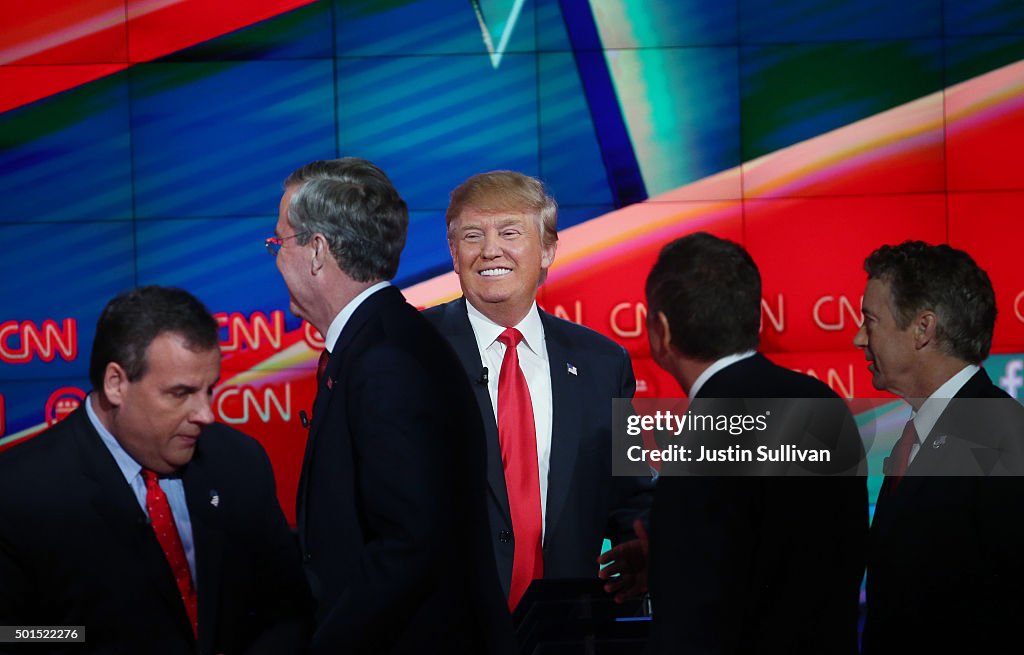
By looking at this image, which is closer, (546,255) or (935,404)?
(935,404)

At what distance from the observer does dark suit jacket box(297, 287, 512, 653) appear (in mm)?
2035

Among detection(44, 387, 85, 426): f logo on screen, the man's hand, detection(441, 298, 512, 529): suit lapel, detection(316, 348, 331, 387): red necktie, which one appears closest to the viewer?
detection(316, 348, 331, 387): red necktie

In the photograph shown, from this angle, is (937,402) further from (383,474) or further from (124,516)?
(124,516)

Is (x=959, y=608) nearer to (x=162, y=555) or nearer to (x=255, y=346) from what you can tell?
(x=162, y=555)

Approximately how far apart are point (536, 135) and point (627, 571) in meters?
3.41

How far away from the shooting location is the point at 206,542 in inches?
80.2

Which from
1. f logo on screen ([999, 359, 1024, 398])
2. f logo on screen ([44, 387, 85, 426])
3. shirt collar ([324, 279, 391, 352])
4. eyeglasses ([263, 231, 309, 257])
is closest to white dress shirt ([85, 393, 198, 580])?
shirt collar ([324, 279, 391, 352])

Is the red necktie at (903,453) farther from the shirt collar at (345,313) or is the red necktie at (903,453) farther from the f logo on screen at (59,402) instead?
the f logo on screen at (59,402)

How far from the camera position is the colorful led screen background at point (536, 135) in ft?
18.0

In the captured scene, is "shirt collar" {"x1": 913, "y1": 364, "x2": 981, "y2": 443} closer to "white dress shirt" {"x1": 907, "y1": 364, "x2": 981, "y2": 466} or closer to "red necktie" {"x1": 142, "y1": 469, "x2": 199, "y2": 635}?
"white dress shirt" {"x1": 907, "y1": 364, "x2": 981, "y2": 466}

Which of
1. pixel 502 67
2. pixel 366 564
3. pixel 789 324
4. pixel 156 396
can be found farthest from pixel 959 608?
pixel 502 67

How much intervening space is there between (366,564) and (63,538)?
0.53 m

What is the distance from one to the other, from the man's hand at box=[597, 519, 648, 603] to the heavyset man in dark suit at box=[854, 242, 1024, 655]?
1.65 feet

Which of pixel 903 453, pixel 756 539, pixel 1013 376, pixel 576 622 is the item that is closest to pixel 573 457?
pixel 576 622
